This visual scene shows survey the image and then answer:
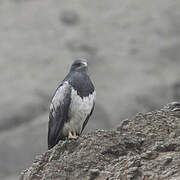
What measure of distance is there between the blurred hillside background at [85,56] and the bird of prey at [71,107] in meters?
19.4

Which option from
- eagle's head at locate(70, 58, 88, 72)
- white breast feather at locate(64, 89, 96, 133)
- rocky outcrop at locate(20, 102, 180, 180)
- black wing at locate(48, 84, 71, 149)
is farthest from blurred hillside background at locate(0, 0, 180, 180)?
rocky outcrop at locate(20, 102, 180, 180)

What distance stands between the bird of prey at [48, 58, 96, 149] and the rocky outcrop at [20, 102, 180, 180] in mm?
1758

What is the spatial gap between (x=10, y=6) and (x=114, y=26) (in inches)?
285

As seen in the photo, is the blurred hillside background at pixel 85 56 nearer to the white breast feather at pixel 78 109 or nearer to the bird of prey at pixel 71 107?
the bird of prey at pixel 71 107

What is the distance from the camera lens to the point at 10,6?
48.0 metres

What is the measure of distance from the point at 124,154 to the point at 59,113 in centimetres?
308

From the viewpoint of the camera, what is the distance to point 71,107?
46.5 ft

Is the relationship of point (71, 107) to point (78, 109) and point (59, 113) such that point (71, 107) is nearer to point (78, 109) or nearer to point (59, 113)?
point (78, 109)

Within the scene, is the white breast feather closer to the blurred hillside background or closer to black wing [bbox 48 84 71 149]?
black wing [bbox 48 84 71 149]

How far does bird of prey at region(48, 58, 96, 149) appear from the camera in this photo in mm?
14133

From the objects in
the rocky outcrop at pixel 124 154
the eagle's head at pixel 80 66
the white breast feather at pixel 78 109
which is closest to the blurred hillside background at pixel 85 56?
the eagle's head at pixel 80 66

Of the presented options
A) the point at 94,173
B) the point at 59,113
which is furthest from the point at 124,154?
the point at 59,113

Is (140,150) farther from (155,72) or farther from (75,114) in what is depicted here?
(155,72)

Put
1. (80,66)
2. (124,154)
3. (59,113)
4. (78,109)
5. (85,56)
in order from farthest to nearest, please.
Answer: (85,56) → (80,66) → (59,113) → (78,109) → (124,154)
